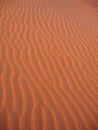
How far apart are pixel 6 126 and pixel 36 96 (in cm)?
77

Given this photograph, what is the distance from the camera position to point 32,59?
403 centimetres

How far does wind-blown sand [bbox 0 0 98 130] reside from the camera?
2867mm

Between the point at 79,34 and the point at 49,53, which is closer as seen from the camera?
the point at 49,53

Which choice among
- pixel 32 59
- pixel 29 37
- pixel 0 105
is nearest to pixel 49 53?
pixel 32 59

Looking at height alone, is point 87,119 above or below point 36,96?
below

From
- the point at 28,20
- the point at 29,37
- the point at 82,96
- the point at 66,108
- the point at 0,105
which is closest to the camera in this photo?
the point at 0,105

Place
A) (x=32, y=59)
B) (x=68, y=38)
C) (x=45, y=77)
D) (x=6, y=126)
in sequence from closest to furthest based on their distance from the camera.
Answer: (x=6, y=126) → (x=45, y=77) → (x=32, y=59) → (x=68, y=38)

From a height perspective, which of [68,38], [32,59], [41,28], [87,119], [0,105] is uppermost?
[41,28]

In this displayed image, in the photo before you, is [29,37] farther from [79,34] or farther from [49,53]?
[79,34]

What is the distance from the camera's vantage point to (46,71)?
3803mm

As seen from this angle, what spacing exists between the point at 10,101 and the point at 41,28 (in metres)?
3.00

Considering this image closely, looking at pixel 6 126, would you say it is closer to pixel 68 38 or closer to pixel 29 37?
pixel 29 37

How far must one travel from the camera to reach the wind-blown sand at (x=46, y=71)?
2867mm

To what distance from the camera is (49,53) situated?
437 centimetres
